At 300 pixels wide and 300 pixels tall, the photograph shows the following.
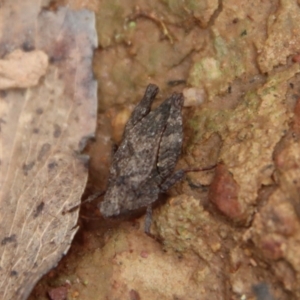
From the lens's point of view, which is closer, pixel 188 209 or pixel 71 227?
pixel 188 209

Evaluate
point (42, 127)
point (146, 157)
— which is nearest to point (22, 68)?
point (42, 127)

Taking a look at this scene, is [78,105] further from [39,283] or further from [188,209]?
[39,283]

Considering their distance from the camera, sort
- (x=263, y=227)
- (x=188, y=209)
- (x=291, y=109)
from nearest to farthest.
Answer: (x=263, y=227)
(x=291, y=109)
(x=188, y=209)

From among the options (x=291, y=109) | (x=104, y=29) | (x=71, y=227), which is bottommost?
(x=71, y=227)

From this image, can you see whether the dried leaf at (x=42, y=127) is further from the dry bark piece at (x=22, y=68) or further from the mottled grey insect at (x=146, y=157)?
the mottled grey insect at (x=146, y=157)

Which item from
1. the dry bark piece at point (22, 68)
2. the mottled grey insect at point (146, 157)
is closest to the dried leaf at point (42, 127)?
the dry bark piece at point (22, 68)

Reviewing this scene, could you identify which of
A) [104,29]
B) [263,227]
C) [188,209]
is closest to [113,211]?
[188,209]

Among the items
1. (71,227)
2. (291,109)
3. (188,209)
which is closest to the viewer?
(291,109)

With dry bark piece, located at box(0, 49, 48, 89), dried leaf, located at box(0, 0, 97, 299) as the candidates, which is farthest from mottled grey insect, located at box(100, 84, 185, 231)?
dry bark piece, located at box(0, 49, 48, 89)

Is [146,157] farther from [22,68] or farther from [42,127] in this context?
[22,68]
